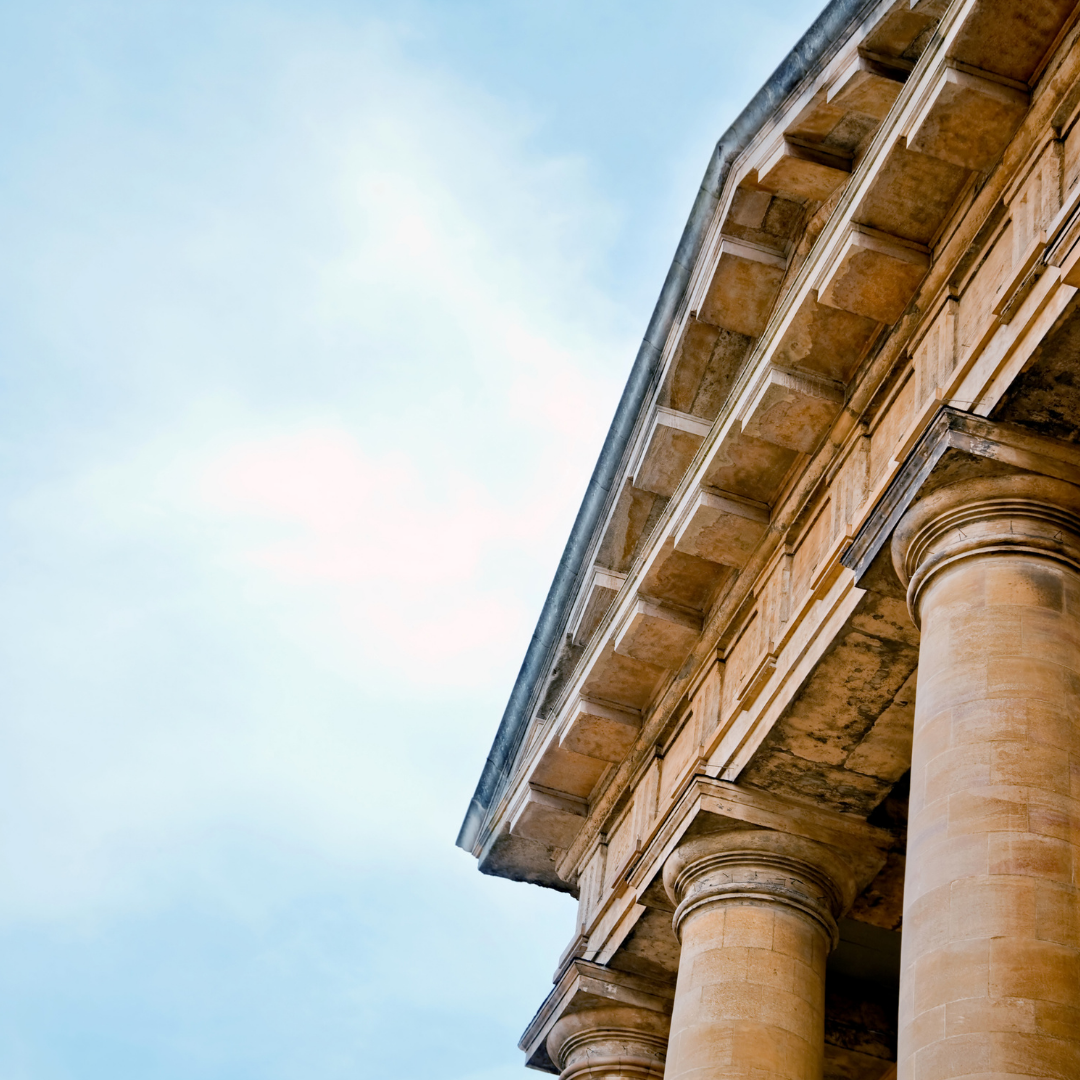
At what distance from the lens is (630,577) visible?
86.1ft

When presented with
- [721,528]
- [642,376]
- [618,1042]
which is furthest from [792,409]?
[618,1042]

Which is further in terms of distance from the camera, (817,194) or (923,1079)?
(817,194)

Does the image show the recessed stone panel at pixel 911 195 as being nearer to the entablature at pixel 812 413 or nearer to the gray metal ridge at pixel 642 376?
the entablature at pixel 812 413

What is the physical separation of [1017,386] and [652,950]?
37.3 ft

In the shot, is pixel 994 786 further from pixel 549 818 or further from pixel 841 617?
pixel 549 818

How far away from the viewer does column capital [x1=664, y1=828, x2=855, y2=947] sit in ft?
70.1

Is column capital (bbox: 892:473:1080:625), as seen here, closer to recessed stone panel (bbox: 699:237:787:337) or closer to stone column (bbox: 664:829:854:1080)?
stone column (bbox: 664:829:854:1080)

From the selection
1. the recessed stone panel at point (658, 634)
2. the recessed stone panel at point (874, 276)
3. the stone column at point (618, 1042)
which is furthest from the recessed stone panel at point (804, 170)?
the stone column at point (618, 1042)

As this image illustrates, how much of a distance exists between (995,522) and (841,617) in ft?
11.1

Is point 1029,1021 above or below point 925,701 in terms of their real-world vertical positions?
below

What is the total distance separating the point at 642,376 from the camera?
90.5 feet

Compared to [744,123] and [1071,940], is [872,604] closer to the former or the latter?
[1071,940]

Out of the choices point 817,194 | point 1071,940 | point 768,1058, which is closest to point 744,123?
point 817,194

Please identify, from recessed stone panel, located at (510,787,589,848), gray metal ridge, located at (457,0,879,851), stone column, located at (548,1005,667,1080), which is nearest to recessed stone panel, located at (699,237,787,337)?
gray metal ridge, located at (457,0,879,851)
